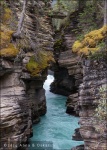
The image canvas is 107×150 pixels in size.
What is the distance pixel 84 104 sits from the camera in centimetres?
1588

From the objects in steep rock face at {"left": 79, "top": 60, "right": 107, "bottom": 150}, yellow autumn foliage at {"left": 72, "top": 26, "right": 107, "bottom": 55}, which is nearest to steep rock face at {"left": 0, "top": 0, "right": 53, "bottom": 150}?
steep rock face at {"left": 79, "top": 60, "right": 107, "bottom": 150}

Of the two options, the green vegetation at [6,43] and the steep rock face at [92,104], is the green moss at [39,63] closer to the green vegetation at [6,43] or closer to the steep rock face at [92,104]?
the green vegetation at [6,43]

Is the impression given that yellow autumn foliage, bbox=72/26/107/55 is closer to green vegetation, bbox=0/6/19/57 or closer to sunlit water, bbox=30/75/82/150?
green vegetation, bbox=0/6/19/57

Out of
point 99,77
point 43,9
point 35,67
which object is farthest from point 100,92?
point 43,9

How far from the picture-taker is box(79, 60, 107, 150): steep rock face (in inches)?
582

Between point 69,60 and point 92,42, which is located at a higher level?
point 92,42

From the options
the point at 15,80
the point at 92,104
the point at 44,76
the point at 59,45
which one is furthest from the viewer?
the point at 59,45

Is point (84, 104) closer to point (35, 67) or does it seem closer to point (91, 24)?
point (35, 67)

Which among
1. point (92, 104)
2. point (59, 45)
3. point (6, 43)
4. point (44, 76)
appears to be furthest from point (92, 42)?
point (59, 45)

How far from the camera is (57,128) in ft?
80.9

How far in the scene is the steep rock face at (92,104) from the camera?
1478 cm

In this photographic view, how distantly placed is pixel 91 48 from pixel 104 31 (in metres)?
1.74

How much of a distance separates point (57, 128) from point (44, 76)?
4774 millimetres

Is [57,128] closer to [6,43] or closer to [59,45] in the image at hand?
[6,43]
